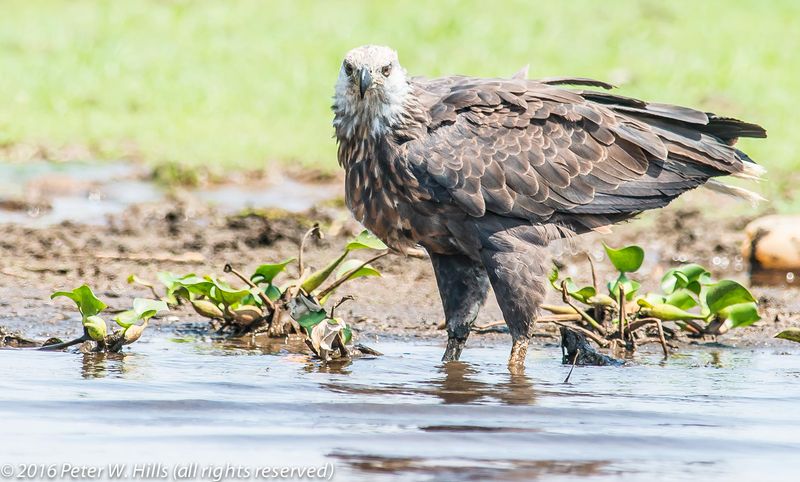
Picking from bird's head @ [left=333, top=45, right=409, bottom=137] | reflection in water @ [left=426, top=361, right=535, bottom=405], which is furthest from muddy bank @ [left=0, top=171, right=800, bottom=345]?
bird's head @ [left=333, top=45, right=409, bottom=137]

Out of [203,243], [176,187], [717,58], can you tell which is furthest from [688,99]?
[203,243]

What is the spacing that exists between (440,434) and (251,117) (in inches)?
354

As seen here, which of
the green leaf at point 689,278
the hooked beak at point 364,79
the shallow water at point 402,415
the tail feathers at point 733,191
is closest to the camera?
the shallow water at point 402,415

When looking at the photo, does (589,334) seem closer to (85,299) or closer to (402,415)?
(402,415)

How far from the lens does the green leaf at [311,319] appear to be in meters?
6.01

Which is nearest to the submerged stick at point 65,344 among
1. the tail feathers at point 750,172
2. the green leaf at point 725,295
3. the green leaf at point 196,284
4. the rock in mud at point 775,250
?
the green leaf at point 196,284

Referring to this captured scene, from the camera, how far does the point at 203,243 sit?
866 centimetres

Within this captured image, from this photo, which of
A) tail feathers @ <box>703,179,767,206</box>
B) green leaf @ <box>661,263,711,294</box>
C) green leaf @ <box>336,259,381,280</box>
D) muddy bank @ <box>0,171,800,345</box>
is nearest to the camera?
green leaf @ <box>336,259,381,280</box>

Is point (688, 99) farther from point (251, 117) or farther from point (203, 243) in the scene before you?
point (203, 243)

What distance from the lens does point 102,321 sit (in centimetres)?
596

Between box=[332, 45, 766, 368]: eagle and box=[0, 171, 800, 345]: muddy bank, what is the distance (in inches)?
12.7

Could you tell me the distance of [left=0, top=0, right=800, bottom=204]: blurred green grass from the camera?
1245 cm

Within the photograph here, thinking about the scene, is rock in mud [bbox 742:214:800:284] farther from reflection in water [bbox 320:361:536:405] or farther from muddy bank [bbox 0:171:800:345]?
reflection in water [bbox 320:361:536:405]

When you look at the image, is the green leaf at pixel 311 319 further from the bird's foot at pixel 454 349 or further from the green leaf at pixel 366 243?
the bird's foot at pixel 454 349
